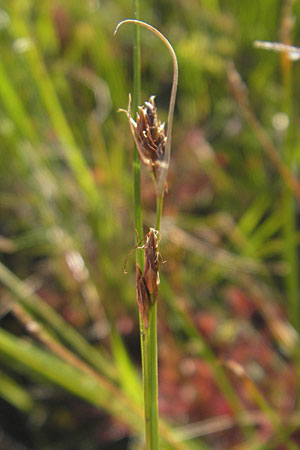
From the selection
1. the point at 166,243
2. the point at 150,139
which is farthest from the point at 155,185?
the point at 166,243

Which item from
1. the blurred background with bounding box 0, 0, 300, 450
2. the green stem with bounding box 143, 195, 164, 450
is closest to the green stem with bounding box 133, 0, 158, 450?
the green stem with bounding box 143, 195, 164, 450

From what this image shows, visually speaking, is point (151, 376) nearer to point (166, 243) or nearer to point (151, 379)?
point (151, 379)

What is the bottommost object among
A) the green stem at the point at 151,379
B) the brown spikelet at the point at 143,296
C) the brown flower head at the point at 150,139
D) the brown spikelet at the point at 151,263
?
the green stem at the point at 151,379

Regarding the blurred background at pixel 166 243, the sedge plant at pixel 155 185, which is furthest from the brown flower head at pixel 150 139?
the blurred background at pixel 166 243

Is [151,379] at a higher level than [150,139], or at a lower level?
lower

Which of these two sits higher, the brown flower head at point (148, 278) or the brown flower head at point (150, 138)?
the brown flower head at point (150, 138)

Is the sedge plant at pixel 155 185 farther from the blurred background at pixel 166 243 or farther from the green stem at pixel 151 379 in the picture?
the blurred background at pixel 166 243

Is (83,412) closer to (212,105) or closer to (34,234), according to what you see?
(34,234)

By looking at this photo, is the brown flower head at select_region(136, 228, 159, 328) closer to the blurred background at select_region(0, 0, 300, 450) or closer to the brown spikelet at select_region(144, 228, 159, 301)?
the brown spikelet at select_region(144, 228, 159, 301)
